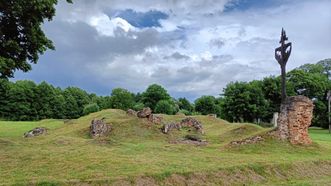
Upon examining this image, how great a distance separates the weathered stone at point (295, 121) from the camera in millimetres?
22766

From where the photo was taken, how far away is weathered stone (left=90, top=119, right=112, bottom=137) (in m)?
27.9

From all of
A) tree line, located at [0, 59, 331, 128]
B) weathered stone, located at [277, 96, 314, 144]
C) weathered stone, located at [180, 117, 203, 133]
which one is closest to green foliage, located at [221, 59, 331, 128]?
tree line, located at [0, 59, 331, 128]

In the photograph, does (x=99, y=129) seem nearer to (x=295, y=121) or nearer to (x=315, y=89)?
(x=295, y=121)

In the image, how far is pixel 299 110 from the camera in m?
23.1

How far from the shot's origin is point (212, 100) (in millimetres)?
91188

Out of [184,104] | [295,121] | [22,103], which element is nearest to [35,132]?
[295,121]

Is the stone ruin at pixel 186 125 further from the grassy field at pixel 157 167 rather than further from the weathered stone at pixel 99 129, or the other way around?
the grassy field at pixel 157 167

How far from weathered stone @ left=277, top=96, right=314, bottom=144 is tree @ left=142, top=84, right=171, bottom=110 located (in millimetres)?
57741

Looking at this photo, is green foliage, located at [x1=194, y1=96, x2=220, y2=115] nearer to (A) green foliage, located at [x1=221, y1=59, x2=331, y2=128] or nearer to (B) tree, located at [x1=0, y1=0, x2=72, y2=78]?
(A) green foliage, located at [x1=221, y1=59, x2=331, y2=128]

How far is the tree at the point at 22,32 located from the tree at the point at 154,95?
196 ft

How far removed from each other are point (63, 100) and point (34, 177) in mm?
76448

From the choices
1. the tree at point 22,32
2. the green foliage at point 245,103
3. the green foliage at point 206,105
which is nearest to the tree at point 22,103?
the green foliage at point 206,105

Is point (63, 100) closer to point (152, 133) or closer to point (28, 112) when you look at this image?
point (28, 112)

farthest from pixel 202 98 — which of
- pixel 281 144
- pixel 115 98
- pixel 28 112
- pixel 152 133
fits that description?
pixel 281 144
